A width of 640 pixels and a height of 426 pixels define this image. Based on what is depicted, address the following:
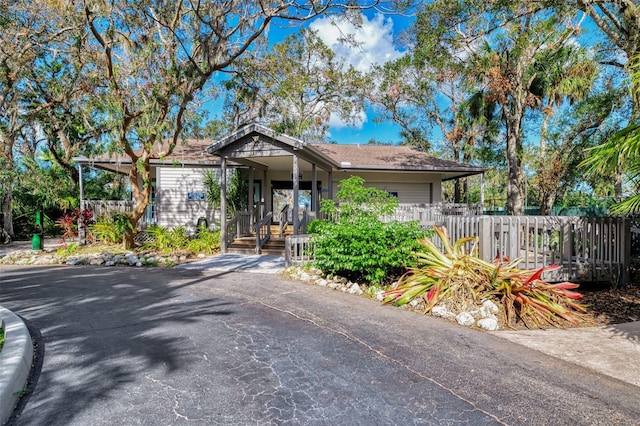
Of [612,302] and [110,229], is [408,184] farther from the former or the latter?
[110,229]

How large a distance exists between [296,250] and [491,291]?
15.4ft

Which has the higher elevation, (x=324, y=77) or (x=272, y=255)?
(x=324, y=77)

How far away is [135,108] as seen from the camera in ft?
38.4

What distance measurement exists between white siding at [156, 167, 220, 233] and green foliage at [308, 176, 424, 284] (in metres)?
8.51

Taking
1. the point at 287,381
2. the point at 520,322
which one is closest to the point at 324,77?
the point at 520,322

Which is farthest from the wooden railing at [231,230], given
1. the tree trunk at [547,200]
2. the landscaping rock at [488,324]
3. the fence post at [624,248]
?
the tree trunk at [547,200]

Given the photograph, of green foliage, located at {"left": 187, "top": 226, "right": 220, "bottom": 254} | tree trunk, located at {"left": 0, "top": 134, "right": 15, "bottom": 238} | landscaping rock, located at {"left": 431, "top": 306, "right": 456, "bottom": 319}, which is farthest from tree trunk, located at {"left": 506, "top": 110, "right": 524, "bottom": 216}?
tree trunk, located at {"left": 0, "top": 134, "right": 15, "bottom": 238}

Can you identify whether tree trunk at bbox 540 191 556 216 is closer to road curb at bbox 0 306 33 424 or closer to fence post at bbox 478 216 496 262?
fence post at bbox 478 216 496 262

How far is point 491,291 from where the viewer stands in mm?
5176

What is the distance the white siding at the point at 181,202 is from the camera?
561 inches

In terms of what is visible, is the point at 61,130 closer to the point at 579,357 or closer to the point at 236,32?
the point at 236,32

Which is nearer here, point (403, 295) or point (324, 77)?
point (403, 295)

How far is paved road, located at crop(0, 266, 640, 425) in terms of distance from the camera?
8.25 feet

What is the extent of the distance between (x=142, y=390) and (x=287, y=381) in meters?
1.16
